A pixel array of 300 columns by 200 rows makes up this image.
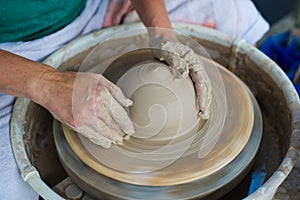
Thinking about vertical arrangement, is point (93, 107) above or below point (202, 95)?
above

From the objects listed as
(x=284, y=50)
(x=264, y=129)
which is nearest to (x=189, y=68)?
(x=264, y=129)

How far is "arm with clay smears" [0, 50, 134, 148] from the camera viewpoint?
4.28 ft

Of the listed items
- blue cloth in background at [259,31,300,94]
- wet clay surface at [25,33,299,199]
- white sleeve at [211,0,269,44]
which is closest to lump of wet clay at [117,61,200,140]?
wet clay surface at [25,33,299,199]

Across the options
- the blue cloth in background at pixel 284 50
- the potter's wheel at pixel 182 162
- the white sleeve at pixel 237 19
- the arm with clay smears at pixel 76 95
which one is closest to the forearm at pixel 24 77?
the arm with clay smears at pixel 76 95

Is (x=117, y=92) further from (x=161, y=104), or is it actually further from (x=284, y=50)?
(x=284, y=50)

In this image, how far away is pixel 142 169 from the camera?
133 cm

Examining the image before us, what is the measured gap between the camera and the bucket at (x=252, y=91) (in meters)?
1.40

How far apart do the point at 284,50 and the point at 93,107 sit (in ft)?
4.24

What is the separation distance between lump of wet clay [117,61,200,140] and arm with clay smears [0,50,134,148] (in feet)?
0.14

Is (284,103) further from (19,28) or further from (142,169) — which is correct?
(19,28)

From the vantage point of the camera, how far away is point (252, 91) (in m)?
1.79

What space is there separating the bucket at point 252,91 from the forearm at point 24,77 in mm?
171

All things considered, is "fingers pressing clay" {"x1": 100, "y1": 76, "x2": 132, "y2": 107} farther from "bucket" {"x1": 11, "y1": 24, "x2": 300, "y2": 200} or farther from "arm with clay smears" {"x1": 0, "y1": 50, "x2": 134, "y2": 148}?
"bucket" {"x1": 11, "y1": 24, "x2": 300, "y2": 200}

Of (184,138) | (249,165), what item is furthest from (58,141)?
(249,165)
